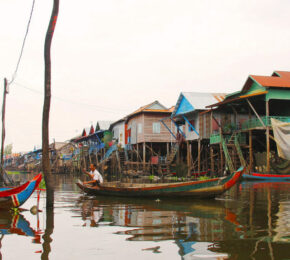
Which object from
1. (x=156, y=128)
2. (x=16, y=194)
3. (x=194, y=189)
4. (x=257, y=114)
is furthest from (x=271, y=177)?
(x=16, y=194)

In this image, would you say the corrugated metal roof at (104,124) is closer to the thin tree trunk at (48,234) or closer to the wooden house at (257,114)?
the wooden house at (257,114)

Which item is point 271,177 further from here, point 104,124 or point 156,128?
point 104,124

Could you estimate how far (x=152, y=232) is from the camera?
697 cm

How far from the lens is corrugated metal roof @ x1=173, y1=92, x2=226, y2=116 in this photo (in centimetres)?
2730

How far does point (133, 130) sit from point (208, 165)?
8.34m

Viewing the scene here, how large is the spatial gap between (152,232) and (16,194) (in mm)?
5037

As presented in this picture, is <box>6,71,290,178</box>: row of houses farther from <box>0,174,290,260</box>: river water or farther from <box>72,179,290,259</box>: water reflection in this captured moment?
<box>0,174,290,260</box>: river water

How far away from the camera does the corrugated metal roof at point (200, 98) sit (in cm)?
2730

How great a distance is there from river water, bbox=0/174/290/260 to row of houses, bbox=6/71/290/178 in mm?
12624

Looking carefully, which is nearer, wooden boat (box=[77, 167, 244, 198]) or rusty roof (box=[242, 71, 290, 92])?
wooden boat (box=[77, 167, 244, 198])

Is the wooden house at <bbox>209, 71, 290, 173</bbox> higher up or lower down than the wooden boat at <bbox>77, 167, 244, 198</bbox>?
higher up

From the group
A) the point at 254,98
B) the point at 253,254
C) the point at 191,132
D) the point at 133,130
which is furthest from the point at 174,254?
the point at 133,130

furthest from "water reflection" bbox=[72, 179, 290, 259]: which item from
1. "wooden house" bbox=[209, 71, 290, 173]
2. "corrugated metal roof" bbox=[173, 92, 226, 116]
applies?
"corrugated metal roof" bbox=[173, 92, 226, 116]

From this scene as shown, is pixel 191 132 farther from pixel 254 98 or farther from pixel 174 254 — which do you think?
pixel 174 254
